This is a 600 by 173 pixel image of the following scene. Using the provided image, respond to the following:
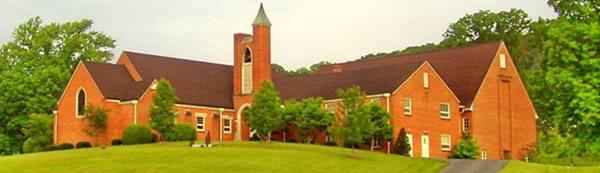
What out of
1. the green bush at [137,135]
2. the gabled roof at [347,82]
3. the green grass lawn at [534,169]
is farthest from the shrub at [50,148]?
the green grass lawn at [534,169]

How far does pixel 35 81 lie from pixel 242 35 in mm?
18211

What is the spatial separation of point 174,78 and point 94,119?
29.5 ft

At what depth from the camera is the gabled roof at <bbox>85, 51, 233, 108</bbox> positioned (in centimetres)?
Answer: 8044

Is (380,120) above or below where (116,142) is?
above

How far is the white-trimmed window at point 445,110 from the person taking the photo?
7844cm

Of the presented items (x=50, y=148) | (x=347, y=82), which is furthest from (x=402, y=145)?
(x=50, y=148)

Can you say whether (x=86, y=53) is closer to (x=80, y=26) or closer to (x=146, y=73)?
(x=80, y=26)

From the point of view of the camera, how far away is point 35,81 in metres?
91.5

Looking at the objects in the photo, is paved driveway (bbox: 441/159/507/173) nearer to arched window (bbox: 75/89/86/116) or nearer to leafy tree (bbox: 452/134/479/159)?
leafy tree (bbox: 452/134/479/159)

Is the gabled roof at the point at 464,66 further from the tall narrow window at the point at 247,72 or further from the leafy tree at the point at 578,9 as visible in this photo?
the leafy tree at the point at 578,9

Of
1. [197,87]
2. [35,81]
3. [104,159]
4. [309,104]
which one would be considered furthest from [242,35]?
[104,159]

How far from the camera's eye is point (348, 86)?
7919 centimetres

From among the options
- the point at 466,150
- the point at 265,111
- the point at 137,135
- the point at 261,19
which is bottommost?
the point at 466,150

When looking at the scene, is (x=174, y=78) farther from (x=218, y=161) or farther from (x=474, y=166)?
(x=474, y=166)
